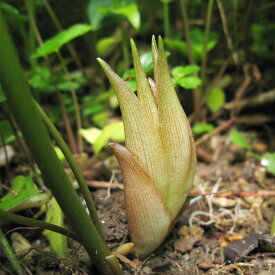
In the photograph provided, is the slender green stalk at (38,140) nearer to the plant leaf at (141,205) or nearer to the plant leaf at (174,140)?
the plant leaf at (141,205)

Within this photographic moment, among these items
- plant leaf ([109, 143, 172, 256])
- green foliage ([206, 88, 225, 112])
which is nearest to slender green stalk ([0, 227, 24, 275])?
plant leaf ([109, 143, 172, 256])

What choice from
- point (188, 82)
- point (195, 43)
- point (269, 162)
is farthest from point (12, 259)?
point (195, 43)

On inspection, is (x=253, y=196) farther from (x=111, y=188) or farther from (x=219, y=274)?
(x=111, y=188)

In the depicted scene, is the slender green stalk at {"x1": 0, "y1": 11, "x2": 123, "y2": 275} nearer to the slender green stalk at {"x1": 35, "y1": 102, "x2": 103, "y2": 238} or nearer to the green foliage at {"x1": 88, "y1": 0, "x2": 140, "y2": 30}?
the slender green stalk at {"x1": 35, "y1": 102, "x2": 103, "y2": 238}

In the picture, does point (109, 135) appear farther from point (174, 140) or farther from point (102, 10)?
point (102, 10)

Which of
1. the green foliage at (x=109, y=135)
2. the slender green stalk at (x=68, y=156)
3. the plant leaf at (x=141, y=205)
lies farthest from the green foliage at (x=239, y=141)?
the slender green stalk at (x=68, y=156)

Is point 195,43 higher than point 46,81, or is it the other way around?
point 46,81
